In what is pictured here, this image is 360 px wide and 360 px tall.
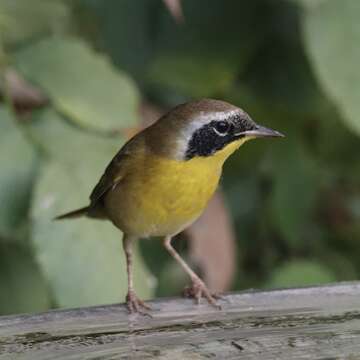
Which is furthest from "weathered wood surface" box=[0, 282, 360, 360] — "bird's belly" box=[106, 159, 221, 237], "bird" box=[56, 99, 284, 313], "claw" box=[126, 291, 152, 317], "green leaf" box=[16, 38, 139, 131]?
"green leaf" box=[16, 38, 139, 131]

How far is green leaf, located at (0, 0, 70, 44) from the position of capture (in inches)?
186

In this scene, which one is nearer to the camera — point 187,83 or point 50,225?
point 50,225

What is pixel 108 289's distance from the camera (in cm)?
421

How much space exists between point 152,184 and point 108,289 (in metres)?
0.47

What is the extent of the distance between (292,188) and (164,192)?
6.09 ft

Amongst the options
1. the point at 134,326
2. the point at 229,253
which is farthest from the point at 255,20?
the point at 134,326

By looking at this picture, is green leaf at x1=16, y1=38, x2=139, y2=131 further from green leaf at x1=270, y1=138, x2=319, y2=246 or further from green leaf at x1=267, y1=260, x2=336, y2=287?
green leaf at x1=270, y1=138, x2=319, y2=246

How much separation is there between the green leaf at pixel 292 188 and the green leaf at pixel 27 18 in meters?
1.38

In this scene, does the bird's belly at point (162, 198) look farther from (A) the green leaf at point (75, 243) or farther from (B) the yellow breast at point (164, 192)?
(A) the green leaf at point (75, 243)

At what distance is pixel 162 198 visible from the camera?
3959 mm

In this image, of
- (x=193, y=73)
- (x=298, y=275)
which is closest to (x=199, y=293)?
(x=298, y=275)

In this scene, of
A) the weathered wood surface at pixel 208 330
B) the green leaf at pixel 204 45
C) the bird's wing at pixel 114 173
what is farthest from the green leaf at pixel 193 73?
the weathered wood surface at pixel 208 330

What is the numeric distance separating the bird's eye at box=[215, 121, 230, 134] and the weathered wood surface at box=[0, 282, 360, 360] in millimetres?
541

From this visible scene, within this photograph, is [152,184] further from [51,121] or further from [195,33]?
[195,33]
